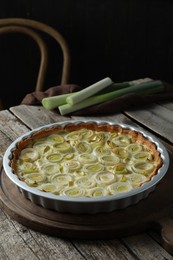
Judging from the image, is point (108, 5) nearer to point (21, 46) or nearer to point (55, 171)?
point (21, 46)

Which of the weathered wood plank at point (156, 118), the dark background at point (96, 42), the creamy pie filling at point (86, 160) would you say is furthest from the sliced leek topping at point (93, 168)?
the dark background at point (96, 42)

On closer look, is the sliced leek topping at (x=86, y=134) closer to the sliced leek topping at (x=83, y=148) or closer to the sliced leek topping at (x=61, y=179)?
the sliced leek topping at (x=83, y=148)

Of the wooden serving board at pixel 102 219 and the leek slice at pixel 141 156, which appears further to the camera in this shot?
the leek slice at pixel 141 156

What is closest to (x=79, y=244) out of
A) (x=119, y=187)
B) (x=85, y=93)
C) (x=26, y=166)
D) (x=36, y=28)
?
(x=119, y=187)

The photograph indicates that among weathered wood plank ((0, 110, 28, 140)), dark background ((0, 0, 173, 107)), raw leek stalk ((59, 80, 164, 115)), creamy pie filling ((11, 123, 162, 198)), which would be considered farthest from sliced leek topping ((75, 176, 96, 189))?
dark background ((0, 0, 173, 107))

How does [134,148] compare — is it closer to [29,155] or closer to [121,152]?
[121,152]

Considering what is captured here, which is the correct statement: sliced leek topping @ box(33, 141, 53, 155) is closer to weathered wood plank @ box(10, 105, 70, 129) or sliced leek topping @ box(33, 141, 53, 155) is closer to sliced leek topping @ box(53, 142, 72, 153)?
sliced leek topping @ box(53, 142, 72, 153)

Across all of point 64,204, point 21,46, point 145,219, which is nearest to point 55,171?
point 64,204
